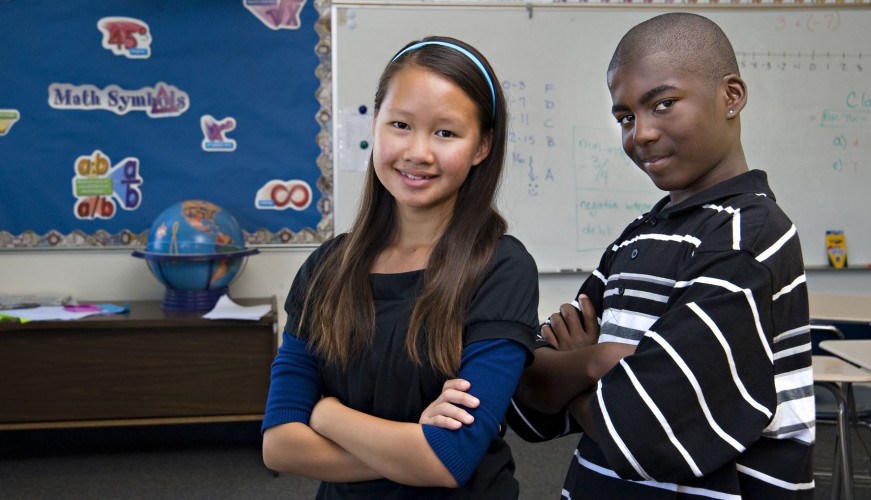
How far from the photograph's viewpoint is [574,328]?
1132mm

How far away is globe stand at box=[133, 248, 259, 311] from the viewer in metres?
3.11

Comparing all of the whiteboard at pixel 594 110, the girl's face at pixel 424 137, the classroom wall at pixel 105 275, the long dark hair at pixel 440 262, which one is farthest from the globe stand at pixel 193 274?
the girl's face at pixel 424 137

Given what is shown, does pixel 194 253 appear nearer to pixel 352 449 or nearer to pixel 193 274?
pixel 193 274

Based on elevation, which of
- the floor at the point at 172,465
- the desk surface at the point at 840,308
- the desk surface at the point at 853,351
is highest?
the desk surface at the point at 840,308

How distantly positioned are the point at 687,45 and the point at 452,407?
1.82 feet

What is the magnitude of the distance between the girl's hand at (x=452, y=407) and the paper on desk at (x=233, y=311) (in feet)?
7.18

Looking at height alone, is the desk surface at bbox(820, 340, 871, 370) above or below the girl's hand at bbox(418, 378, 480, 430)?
below

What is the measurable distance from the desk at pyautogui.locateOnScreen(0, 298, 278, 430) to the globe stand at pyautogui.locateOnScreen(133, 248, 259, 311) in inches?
3.3

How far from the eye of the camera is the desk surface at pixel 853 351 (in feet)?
7.12

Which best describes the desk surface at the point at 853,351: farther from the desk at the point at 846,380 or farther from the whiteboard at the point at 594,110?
the whiteboard at the point at 594,110

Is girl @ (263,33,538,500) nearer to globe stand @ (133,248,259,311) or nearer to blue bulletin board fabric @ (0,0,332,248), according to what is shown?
globe stand @ (133,248,259,311)

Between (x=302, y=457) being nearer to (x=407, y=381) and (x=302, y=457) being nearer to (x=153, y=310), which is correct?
(x=407, y=381)

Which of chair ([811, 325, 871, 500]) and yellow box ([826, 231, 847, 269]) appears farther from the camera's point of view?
yellow box ([826, 231, 847, 269])

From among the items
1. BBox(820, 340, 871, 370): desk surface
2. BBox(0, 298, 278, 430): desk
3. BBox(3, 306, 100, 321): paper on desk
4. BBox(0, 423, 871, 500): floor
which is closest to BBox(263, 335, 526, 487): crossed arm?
BBox(820, 340, 871, 370): desk surface
